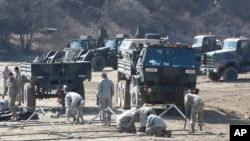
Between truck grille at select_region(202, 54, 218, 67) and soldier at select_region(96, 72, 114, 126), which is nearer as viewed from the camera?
soldier at select_region(96, 72, 114, 126)

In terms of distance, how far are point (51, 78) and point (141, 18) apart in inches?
1778

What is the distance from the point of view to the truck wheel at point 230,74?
40406mm

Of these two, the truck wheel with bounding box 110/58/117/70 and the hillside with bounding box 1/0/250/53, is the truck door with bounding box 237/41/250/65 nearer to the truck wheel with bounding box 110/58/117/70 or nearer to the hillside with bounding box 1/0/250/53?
the truck wheel with bounding box 110/58/117/70

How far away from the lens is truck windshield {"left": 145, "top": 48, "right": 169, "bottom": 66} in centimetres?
2492

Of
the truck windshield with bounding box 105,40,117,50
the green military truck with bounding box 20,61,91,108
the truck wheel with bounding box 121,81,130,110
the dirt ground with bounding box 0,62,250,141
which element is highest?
the truck windshield with bounding box 105,40,117,50

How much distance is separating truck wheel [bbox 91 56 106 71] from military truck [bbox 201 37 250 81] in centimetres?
963

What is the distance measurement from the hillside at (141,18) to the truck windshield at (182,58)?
40388 mm

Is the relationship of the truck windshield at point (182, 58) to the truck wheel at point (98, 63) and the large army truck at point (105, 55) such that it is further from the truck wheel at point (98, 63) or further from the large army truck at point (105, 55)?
the truck wheel at point (98, 63)

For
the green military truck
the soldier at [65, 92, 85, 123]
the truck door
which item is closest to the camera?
the soldier at [65, 92, 85, 123]

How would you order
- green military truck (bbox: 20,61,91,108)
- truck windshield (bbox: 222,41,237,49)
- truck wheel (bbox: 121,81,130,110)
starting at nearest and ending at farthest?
1. green military truck (bbox: 20,61,91,108)
2. truck wheel (bbox: 121,81,130,110)
3. truck windshield (bbox: 222,41,237,49)

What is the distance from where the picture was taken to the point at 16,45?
214 ft

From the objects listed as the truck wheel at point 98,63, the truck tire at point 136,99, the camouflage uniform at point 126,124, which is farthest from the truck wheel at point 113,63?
the camouflage uniform at point 126,124

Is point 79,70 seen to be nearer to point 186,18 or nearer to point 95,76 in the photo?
point 95,76

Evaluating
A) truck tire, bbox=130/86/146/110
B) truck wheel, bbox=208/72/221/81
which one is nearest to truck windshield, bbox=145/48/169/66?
truck tire, bbox=130/86/146/110
